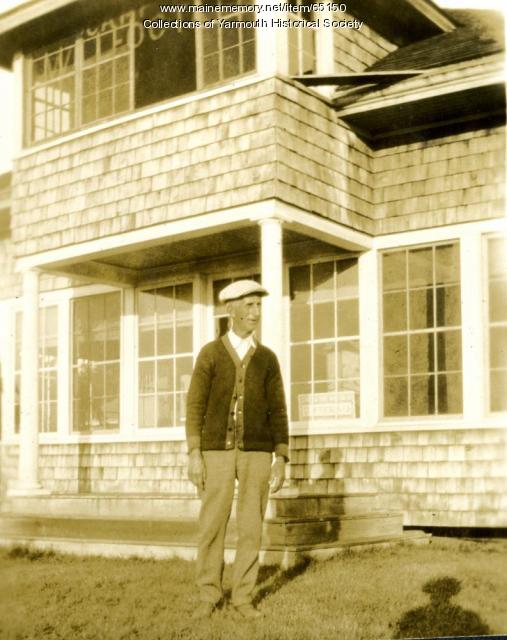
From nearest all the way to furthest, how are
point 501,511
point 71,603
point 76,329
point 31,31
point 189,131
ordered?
point 71,603
point 501,511
point 189,131
point 31,31
point 76,329

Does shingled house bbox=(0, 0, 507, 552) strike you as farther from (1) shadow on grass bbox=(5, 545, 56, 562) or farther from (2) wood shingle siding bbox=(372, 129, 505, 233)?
(1) shadow on grass bbox=(5, 545, 56, 562)

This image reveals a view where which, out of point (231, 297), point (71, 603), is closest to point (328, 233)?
point (231, 297)

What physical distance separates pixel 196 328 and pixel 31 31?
11.7 ft

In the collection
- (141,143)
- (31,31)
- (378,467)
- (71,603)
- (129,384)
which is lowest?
(71,603)

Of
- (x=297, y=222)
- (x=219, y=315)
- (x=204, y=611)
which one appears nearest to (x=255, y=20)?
(x=297, y=222)

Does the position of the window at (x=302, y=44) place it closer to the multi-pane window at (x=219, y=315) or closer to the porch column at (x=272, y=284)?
the porch column at (x=272, y=284)

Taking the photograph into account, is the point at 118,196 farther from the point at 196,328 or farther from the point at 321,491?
the point at 321,491

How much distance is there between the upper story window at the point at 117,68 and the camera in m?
9.73

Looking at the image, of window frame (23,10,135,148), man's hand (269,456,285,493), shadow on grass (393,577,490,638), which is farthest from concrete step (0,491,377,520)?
window frame (23,10,135,148)

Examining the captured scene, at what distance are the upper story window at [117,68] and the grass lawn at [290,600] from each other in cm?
458

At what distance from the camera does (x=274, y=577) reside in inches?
264

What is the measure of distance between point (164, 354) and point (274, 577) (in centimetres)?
484

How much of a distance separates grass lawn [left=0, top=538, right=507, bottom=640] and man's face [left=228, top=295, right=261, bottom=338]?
1559 mm

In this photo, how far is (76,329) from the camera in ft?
39.5
